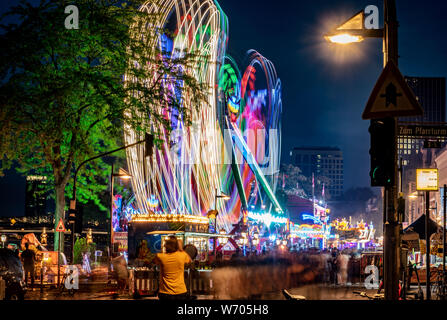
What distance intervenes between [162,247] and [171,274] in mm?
21168

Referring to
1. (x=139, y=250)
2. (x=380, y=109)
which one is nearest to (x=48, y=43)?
(x=139, y=250)

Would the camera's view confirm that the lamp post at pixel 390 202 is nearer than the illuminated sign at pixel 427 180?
Yes

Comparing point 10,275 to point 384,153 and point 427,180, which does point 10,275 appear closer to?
point 427,180

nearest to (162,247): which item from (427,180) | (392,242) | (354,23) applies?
(427,180)

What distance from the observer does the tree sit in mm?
28656

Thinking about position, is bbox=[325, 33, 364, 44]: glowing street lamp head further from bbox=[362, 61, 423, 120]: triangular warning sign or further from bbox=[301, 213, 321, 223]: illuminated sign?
bbox=[301, 213, 321, 223]: illuminated sign

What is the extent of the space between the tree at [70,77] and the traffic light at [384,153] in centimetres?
2130

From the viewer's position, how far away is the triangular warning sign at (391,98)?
8969 mm

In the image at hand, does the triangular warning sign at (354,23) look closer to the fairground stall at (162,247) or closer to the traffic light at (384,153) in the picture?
the traffic light at (384,153)

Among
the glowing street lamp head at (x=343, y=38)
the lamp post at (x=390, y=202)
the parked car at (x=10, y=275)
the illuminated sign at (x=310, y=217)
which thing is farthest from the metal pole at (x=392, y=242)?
the illuminated sign at (x=310, y=217)

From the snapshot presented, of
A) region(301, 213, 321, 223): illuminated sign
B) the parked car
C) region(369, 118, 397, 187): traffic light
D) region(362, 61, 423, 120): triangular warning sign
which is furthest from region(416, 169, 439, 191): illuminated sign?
region(301, 213, 321, 223): illuminated sign

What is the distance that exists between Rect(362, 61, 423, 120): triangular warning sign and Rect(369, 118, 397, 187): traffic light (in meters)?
0.32

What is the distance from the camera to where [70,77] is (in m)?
29.3
